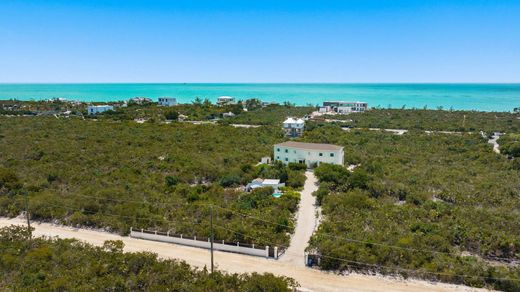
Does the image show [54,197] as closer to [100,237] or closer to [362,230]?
[100,237]

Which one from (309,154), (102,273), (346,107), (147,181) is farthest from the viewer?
(346,107)

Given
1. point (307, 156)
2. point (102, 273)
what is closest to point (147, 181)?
point (102, 273)

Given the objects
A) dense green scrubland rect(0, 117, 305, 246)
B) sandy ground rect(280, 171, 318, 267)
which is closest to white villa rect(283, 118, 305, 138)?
dense green scrubland rect(0, 117, 305, 246)

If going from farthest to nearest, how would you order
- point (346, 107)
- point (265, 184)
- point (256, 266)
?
point (346, 107) < point (265, 184) < point (256, 266)

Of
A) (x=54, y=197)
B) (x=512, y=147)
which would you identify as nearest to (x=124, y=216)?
(x=54, y=197)

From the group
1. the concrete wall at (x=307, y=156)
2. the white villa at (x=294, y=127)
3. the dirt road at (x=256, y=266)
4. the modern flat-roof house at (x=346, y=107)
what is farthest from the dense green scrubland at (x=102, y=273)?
the modern flat-roof house at (x=346, y=107)

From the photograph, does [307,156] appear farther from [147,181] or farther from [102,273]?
[102,273]
